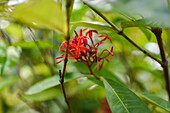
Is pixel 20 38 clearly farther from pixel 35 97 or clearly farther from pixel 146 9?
pixel 146 9

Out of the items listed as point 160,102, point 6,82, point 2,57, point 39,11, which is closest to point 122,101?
point 160,102

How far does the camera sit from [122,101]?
0.41 meters

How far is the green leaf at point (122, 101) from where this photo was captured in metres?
0.39

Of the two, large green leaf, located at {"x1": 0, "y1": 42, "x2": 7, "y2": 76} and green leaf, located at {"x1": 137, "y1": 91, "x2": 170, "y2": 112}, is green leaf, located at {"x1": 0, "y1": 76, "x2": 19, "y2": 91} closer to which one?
large green leaf, located at {"x1": 0, "y1": 42, "x2": 7, "y2": 76}

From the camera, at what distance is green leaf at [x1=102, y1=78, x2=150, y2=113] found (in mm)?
393

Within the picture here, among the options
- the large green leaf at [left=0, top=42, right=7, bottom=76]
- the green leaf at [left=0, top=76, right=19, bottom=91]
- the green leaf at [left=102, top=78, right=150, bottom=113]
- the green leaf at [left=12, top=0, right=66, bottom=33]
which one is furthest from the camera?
the green leaf at [left=0, top=76, right=19, bottom=91]

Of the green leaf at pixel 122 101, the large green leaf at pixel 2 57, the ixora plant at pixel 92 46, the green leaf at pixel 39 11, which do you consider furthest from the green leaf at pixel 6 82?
the green leaf at pixel 39 11

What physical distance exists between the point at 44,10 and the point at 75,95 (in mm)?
994

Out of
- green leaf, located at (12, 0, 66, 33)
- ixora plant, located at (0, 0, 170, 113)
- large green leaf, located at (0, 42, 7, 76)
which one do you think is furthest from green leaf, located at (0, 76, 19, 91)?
green leaf, located at (12, 0, 66, 33)

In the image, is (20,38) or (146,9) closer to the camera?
(146,9)

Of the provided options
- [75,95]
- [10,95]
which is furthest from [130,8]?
[10,95]

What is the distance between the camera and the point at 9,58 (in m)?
0.82

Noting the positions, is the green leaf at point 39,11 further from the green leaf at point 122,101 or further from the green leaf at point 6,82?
the green leaf at point 6,82

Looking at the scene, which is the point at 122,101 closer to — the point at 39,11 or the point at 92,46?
the point at 92,46
